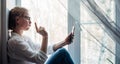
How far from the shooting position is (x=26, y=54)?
5.06 ft

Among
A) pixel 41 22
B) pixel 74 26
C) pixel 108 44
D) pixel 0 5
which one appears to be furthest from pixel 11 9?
pixel 108 44

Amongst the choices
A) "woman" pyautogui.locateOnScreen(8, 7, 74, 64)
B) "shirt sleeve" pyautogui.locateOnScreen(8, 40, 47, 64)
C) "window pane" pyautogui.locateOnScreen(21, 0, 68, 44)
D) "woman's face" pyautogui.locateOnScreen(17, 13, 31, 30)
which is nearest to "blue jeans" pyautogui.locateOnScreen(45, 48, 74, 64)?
"woman" pyautogui.locateOnScreen(8, 7, 74, 64)

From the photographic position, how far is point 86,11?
1.69 meters

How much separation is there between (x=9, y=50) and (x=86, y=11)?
60cm

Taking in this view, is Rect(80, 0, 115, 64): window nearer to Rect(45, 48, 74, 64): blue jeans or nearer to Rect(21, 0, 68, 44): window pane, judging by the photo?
Rect(21, 0, 68, 44): window pane

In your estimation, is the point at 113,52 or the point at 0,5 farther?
the point at 113,52

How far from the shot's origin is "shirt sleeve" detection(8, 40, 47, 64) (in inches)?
60.7

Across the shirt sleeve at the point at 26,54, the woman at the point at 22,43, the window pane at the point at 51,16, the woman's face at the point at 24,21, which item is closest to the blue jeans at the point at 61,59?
the woman at the point at 22,43

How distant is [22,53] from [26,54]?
0.03m

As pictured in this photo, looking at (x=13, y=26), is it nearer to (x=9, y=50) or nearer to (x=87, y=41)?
(x=9, y=50)

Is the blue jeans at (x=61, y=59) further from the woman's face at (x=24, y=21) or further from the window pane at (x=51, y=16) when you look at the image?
the window pane at (x=51, y=16)

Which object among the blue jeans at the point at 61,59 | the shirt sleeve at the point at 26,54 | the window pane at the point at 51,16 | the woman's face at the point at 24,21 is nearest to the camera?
the blue jeans at the point at 61,59

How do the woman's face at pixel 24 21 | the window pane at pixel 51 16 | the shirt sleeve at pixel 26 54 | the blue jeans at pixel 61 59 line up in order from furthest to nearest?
the window pane at pixel 51 16 < the woman's face at pixel 24 21 < the shirt sleeve at pixel 26 54 < the blue jeans at pixel 61 59

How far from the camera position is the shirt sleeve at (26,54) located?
1542 mm
